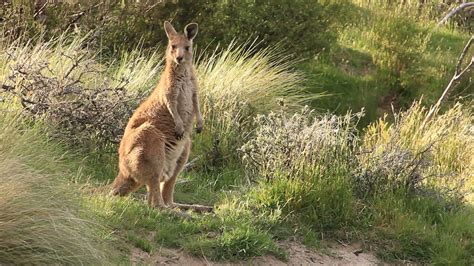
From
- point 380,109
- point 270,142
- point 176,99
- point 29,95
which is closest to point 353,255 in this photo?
point 270,142

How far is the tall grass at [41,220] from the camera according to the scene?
575 centimetres

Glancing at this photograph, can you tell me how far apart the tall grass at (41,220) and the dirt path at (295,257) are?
0.43 meters

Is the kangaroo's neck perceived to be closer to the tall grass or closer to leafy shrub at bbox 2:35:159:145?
leafy shrub at bbox 2:35:159:145

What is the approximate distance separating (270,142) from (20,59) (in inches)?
112

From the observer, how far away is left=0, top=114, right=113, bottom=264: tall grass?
5746 mm

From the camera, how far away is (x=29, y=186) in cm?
605

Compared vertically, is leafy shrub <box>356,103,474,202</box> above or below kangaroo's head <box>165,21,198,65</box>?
below

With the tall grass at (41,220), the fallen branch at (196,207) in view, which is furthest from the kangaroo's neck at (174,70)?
the tall grass at (41,220)

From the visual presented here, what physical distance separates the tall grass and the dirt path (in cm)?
43

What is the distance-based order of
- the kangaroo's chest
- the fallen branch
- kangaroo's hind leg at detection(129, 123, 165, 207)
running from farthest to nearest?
1. the kangaroo's chest
2. the fallen branch
3. kangaroo's hind leg at detection(129, 123, 165, 207)

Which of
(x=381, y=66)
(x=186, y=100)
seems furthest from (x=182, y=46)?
(x=381, y=66)

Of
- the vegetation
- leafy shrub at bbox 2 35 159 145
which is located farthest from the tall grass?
leafy shrub at bbox 2 35 159 145

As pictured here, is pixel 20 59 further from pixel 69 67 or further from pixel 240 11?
pixel 240 11

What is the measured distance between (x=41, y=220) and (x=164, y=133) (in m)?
2.04
